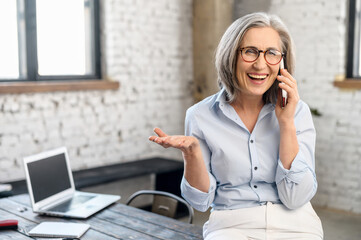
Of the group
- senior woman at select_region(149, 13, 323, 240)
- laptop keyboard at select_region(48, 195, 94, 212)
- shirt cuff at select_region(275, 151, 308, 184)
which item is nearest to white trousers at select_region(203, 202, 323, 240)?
senior woman at select_region(149, 13, 323, 240)

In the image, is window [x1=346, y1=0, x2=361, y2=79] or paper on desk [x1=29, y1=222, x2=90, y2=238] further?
window [x1=346, y1=0, x2=361, y2=79]

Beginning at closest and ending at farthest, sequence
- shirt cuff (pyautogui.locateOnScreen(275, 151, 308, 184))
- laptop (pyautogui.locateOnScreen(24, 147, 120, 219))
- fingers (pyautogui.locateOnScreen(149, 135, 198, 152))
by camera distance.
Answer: fingers (pyautogui.locateOnScreen(149, 135, 198, 152)) < shirt cuff (pyautogui.locateOnScreen(275, 151, 308, 184)) < laptop (pyautogui.locateOnScreen(24, 147, 120, 219))

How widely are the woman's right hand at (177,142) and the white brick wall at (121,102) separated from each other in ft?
8.81

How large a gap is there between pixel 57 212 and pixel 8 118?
1.94m

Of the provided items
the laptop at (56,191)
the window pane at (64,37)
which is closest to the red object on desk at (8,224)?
the laptop at (56,191)

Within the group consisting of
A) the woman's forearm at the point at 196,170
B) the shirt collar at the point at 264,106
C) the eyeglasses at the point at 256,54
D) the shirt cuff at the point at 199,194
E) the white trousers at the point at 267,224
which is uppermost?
the eyeglasses at the point at 256,54

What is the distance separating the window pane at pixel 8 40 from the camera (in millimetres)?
4074

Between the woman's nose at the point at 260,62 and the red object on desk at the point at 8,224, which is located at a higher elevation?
the woman's nose at the point at 260,62

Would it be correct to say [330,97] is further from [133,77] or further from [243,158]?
[243,158]

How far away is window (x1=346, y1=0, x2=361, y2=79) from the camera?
15.3 feet

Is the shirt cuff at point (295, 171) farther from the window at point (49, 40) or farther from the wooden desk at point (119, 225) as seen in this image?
the window at point (49, 40)

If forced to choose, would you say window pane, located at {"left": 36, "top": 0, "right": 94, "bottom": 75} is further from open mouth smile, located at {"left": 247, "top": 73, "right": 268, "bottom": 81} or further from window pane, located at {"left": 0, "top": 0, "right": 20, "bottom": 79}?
open mouth smile, located at {"left": 247, "top": 73, "right": 268, "bottom": 81}

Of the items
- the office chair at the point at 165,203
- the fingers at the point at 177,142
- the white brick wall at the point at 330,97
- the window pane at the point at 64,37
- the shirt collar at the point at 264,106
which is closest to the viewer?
the fingers at the point at 177,142

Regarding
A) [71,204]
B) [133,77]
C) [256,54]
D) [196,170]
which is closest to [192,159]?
[196,170]
